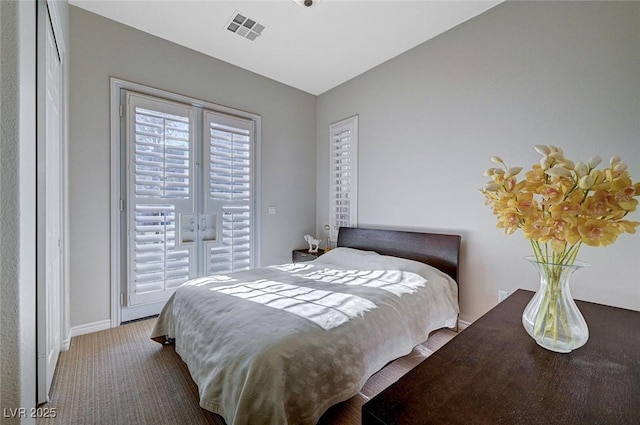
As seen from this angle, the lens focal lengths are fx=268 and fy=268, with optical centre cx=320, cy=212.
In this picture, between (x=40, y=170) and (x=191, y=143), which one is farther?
(x=191, y=143)

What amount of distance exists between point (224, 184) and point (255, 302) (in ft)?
6.35

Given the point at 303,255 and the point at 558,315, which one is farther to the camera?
the point at 303,255

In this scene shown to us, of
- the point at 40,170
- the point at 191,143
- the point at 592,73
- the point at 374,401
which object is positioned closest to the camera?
the point at 374,401

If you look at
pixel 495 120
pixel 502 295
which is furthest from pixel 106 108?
pixel 502 295

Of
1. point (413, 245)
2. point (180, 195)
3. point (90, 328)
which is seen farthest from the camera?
point (180, 195)

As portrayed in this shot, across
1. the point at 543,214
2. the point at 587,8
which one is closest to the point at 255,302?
the point at 543,214

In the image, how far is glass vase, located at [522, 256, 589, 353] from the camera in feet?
2.93

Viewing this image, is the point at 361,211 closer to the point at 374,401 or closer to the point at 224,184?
the point at 224,184

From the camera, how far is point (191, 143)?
2.92 metres

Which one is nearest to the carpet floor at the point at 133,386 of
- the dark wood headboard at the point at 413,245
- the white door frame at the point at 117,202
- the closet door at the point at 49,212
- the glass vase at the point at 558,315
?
the closet door at the point at 49,212

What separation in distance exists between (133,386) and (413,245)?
2463 millimetres

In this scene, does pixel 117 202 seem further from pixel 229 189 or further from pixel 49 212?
pixel 229 189

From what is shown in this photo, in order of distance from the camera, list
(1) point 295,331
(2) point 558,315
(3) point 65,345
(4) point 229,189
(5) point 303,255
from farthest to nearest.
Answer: (5) point 303,255 → (4) point 229,189 → (3) point 65,345 → (1) point 295,331 → (2) point 558,315

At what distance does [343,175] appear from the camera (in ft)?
12.1
